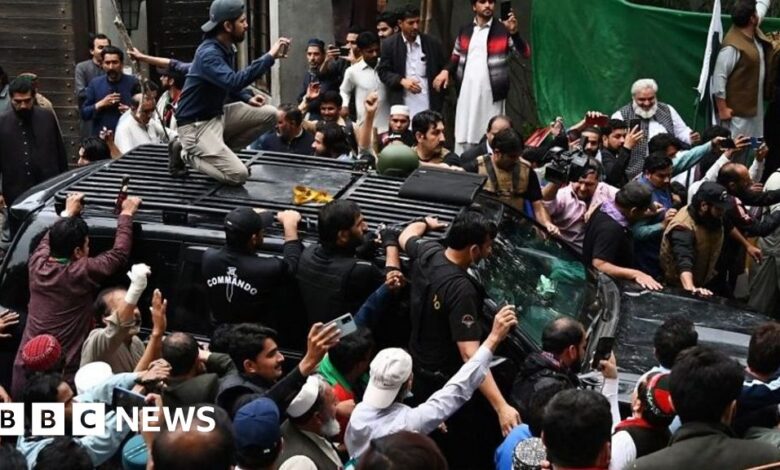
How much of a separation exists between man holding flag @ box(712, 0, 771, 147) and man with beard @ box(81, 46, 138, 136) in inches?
208

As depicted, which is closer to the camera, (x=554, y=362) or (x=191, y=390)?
(x=191, y=390)

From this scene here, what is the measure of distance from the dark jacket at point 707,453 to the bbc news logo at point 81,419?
200cm

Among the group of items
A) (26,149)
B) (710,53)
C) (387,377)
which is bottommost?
(26,149)

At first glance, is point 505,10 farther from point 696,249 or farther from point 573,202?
point 696,249

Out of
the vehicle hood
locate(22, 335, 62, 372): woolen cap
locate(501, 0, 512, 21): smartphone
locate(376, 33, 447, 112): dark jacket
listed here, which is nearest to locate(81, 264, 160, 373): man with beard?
locate(22, 335, 62, 372): woolen cap

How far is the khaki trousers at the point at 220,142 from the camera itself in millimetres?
7977

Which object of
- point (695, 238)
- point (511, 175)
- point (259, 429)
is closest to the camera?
point (259, 429)

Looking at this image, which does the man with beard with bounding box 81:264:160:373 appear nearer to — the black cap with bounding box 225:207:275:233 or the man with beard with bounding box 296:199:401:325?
the black cap with bounding box 225:207:275:233

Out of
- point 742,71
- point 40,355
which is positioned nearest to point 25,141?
point 40,355

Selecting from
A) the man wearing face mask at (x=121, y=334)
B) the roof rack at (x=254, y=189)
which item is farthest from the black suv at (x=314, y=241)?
the man wearing face mask at (x=121, y=334)

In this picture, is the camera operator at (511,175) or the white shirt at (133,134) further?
the white shirt at (133,134)

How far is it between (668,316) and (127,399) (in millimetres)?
3246

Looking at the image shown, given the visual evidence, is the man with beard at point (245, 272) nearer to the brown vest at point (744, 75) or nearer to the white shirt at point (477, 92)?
the white shirt at point (477, 92)

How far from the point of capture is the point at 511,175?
9102 millimetres
